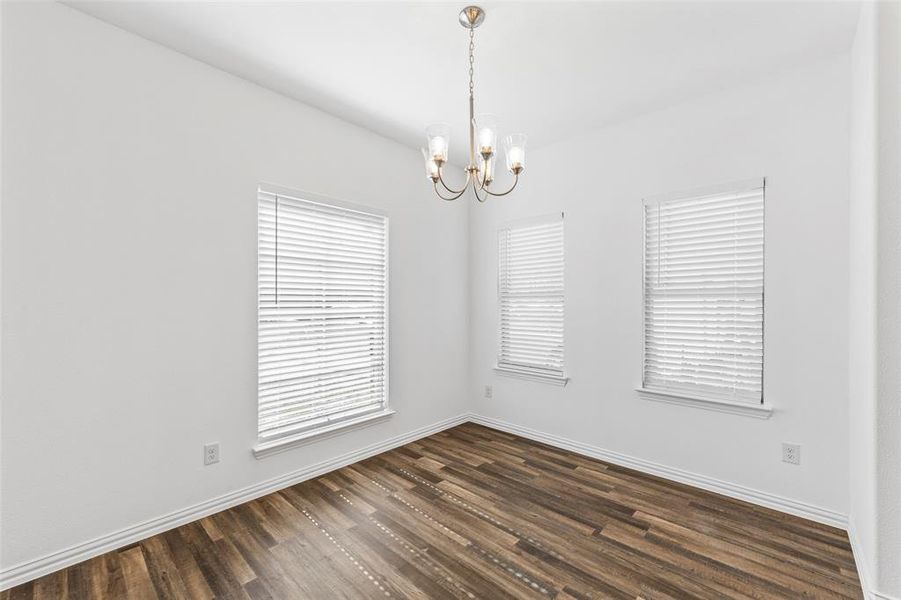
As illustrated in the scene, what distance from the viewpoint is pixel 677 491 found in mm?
2838

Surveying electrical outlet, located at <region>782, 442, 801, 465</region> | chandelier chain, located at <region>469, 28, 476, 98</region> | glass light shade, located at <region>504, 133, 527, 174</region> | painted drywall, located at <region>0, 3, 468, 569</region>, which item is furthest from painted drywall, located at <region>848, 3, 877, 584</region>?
painted drywall, located at <region>0, 3, 468, 569</region>

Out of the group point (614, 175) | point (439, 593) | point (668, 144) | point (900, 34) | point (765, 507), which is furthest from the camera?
point (614, 175)

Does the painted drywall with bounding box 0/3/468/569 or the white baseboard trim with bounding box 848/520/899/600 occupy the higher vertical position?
the painted drywall with bounding box 0/3/468/569

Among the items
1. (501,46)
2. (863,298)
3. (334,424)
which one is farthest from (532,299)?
(863,298)

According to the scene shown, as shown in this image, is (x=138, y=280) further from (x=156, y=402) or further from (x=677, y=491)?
(x=677, y=491)

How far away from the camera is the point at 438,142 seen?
2141 mm

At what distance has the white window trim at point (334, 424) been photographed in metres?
2.82

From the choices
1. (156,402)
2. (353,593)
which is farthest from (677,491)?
(156,402)

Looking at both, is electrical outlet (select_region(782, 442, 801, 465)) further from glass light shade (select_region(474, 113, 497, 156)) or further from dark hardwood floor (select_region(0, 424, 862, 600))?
glass light shade (select_region(474, 113, 497, 156))

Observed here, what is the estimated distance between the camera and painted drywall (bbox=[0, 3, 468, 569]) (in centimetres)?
195

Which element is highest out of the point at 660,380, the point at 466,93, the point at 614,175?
the point at 466,93

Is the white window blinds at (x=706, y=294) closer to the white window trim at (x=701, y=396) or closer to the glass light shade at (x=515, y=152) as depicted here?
the white window trim at (x=701, y=396)

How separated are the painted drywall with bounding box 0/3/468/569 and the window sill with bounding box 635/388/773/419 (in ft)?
8.50

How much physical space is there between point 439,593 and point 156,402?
Answer: 1.86 meters
